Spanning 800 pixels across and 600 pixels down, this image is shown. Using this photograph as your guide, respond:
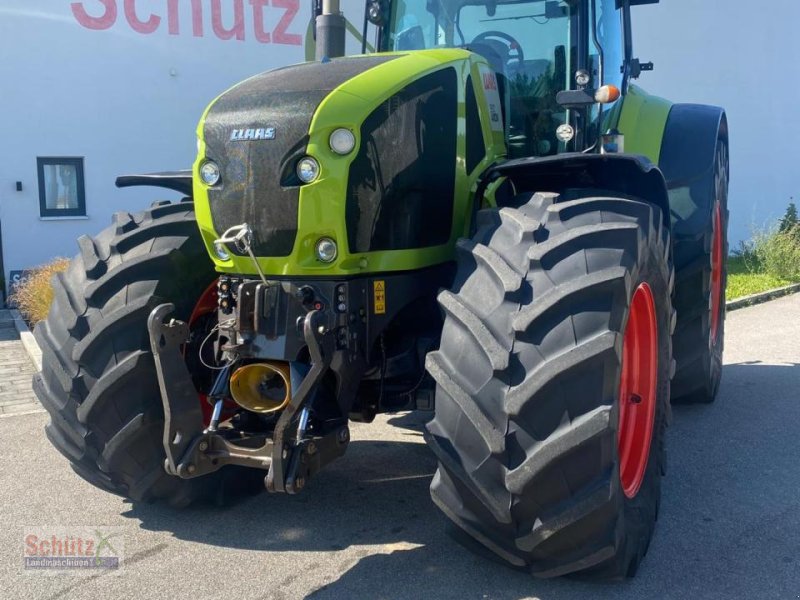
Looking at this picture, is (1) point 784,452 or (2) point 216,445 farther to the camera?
(1) point 784,452

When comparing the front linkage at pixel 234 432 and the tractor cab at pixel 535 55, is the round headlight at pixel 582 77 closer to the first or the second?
the tractor cab at pixel 535 55

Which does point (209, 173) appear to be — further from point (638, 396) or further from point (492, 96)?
point (638, 396)

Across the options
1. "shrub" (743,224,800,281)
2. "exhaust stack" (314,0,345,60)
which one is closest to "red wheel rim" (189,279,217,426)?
"exhaust stack" (314,0,345,60)

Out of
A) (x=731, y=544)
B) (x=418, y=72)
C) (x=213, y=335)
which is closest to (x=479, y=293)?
(x=418, y=72)

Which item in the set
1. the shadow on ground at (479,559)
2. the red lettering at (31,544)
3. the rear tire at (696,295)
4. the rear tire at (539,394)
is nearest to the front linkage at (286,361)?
the rear tire at (539,394)

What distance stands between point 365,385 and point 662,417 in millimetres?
1238

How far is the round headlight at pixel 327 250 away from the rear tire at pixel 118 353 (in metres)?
0.83

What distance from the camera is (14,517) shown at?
3.93m

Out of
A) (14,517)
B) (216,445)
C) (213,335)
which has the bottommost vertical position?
(14,517)

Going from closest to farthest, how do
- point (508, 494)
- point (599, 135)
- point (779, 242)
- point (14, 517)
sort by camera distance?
point (508, 494) < point (14, 517) < point (599, 135) < point (779, 242)

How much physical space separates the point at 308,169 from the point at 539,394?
116cm

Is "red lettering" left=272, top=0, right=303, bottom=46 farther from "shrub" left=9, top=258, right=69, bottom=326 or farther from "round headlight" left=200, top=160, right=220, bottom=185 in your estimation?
"round headlight" left=200, top=160, right=220, bottom=185

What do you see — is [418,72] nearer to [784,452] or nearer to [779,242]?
[784,452]

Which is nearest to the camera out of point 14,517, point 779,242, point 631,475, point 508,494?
point 508,494
